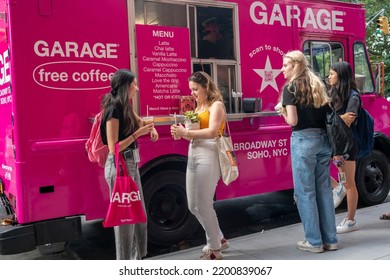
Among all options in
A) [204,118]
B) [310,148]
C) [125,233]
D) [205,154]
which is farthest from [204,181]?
[310,148]

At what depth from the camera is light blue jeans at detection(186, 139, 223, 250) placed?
13.0 ft

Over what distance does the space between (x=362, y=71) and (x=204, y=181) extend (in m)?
3.87

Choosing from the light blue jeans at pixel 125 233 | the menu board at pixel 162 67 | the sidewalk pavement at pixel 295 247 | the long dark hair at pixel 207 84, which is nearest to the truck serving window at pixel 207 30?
the menu board at pixel 162 67

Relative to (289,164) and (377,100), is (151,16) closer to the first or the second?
(289,164)

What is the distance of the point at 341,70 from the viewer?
4805mm

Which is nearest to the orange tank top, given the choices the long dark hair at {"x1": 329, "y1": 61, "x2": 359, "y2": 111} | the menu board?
the menu board

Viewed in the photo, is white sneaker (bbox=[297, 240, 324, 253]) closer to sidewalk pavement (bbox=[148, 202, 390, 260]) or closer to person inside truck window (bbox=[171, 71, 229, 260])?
sidewalk pavement (bbox=[148, 202, 390, 260])

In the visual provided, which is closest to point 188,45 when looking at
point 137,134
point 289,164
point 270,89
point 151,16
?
point 151,16

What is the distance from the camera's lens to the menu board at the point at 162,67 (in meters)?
4.56

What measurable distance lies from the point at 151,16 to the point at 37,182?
6.86ft

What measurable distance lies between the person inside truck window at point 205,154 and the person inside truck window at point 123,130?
45 cm

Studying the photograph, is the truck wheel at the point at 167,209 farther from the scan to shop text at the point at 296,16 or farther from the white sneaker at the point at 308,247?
the scan to shop text at the point at 296,16

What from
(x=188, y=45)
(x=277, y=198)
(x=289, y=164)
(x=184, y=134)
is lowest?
(x=277, y=198)

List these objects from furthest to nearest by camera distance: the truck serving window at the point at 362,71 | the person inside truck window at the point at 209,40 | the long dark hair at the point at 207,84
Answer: the truck serving window at the point at 362,71, the person inside truck window at the point at 209,40, the long dark hair at the point at 207,84
